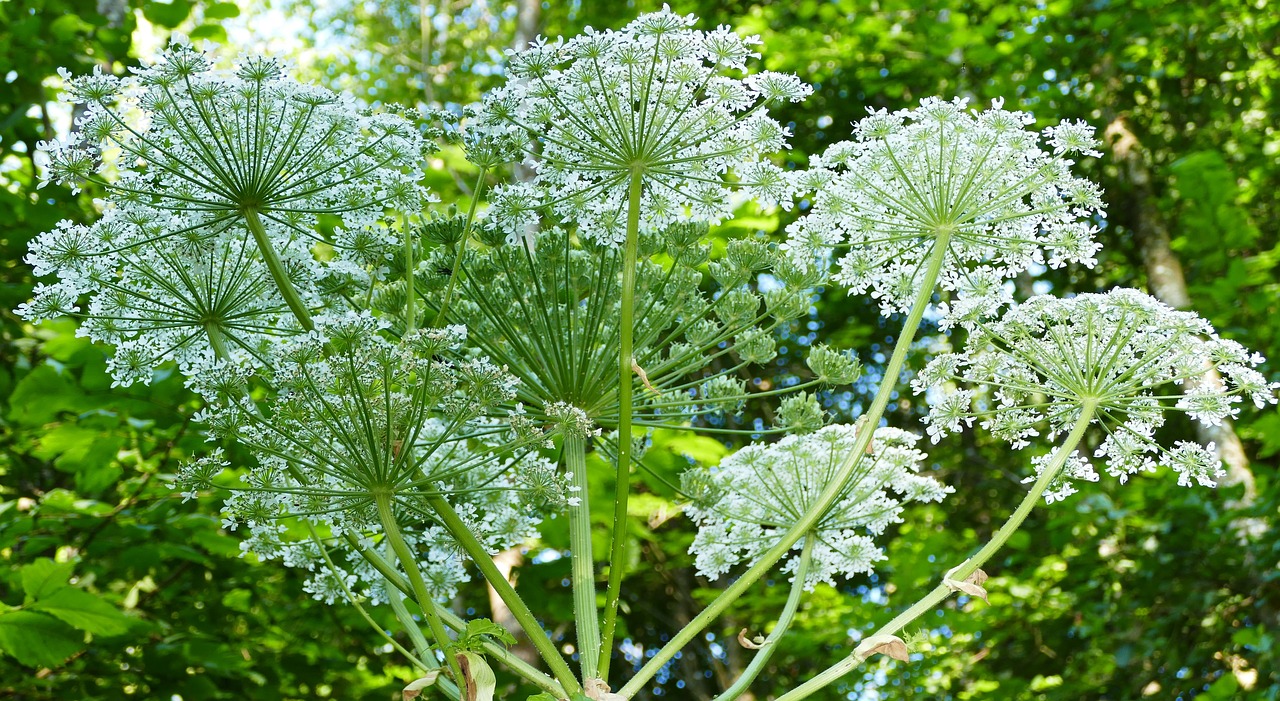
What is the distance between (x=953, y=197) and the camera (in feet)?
10.7

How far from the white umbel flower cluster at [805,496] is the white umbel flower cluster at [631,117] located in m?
0.96

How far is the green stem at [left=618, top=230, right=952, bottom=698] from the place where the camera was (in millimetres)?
2498

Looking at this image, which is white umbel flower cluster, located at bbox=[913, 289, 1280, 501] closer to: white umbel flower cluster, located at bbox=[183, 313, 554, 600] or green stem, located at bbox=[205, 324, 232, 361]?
white umbel flower cluster, located at bbox=[183, 313, 554, 600]

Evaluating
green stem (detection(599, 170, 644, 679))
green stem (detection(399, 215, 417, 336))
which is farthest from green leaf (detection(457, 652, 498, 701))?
green stem (detection(399, 215, 417, 336))

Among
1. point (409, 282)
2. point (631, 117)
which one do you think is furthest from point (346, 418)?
point (631, 117)

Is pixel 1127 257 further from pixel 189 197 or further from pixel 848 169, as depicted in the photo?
pixel 189 197

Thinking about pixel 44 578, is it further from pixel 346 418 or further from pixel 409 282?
pixel 409 282

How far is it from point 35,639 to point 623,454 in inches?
105

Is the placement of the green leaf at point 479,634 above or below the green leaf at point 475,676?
above

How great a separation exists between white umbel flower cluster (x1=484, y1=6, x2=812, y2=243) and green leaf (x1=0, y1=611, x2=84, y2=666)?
2.35 meters

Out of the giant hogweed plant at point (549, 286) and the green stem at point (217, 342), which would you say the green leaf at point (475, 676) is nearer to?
the giant hogweed plant at point (549, 286)

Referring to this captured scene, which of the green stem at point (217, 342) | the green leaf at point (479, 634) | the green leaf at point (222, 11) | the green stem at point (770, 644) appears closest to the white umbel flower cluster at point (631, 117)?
the green stem at point (217, 342)

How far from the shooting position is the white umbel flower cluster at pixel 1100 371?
10.2 feet

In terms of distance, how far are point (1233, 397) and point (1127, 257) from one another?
1205cm
